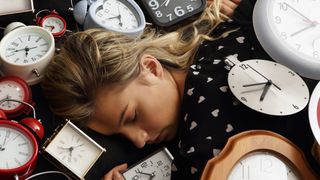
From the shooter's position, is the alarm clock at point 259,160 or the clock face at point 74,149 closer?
the alarm clock at point 259,160

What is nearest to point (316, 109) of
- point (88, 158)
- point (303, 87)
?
point (303, 87)

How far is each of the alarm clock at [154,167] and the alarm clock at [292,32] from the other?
0.33m

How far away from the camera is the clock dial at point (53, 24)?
4.08 ft

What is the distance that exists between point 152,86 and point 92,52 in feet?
0.51

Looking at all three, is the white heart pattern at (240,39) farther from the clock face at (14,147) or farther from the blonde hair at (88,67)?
the clock face at (14,147)

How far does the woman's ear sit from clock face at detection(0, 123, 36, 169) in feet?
0.99

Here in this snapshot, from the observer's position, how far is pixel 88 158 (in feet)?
3.45

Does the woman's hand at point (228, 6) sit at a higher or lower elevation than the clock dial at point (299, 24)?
lower

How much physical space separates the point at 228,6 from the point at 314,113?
526 millimetres

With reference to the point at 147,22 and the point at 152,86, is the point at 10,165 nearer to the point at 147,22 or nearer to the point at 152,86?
the point at 152,86

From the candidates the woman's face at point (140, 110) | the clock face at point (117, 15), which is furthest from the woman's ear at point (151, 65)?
the clock face at point (117, 15)

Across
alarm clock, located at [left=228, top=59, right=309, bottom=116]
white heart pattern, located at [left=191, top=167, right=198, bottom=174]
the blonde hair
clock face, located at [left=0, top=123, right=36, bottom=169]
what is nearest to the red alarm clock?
clock face, located at [left=0, top=123, right=36, bottom=169]

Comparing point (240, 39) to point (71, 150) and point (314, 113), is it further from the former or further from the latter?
point (71, 150)

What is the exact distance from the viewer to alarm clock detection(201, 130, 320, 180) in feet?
2.88
